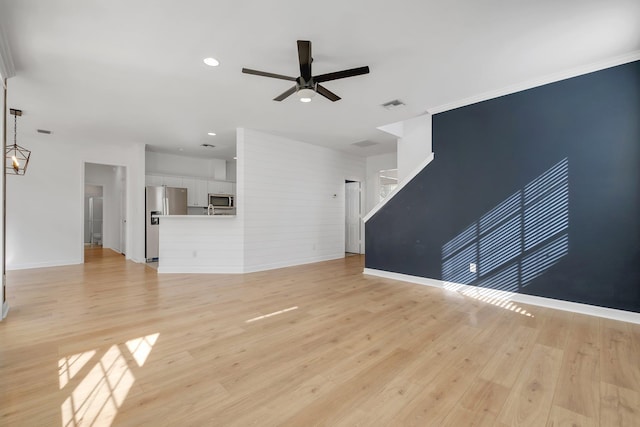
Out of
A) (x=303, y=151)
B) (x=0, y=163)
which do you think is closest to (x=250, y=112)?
(x=303, y=151)

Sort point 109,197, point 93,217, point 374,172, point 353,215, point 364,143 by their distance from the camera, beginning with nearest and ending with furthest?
point 364,143, point 374,172, point 353,215, point 109,197, point 93,217

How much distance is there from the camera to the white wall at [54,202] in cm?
589

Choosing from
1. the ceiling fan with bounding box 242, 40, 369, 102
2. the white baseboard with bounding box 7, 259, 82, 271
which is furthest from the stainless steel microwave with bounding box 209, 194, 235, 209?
the ceiling fan with bounding box 242, 40, 369, 102

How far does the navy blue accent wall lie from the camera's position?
310 cm

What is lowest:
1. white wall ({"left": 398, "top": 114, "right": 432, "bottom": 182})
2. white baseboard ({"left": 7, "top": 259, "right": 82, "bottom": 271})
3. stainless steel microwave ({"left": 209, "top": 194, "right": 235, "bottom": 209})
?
white baseboard ({"left": 7, "top": 259, "right": 82, "bottom": 271})

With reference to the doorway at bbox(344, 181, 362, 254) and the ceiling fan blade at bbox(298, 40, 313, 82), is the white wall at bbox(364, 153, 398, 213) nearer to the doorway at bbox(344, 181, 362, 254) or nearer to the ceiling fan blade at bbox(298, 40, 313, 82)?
the doorway at bbox(344, 181, 362, 254)

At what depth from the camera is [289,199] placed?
6215mm

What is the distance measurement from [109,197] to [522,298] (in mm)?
10756

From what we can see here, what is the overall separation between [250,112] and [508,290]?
462 cm

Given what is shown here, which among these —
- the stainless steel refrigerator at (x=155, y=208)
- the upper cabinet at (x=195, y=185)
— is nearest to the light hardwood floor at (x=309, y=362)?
the stainless steel refrigerator at (x=155, y=208)

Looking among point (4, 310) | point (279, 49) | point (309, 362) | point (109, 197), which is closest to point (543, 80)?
point (279, 49)

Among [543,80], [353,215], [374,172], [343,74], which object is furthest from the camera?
[353,215]

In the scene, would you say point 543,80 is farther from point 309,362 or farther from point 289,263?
point 289,263

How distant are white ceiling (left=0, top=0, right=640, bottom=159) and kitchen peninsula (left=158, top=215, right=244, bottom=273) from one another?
6.65ft
